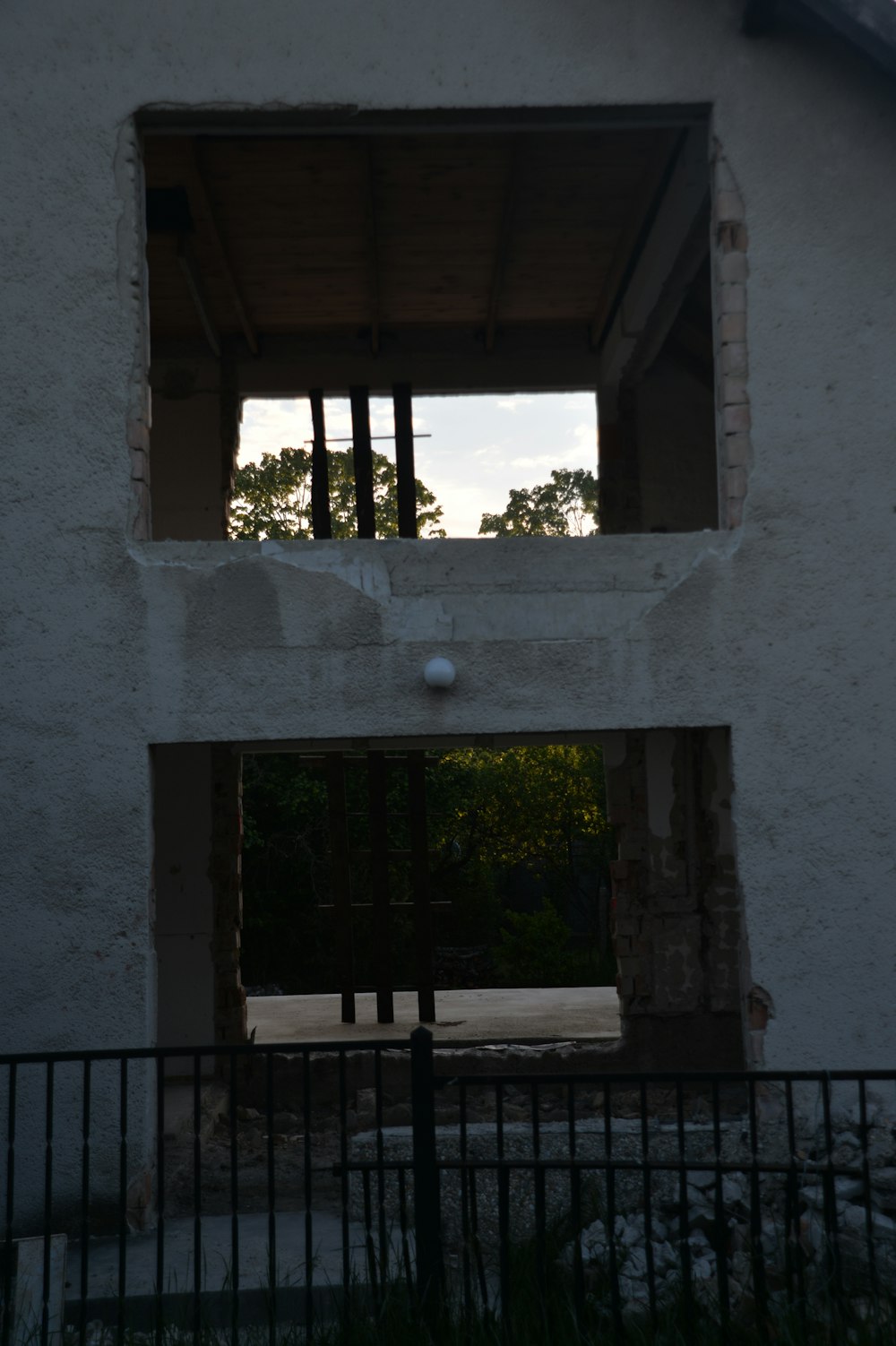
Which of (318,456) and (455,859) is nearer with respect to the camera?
(318,456)

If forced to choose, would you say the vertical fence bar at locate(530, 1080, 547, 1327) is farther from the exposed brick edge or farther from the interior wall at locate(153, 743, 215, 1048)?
the interior wall at locate(153, 743, 215, 1048)

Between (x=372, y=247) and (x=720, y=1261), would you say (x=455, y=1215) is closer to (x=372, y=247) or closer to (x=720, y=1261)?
(x=720, y=1261)

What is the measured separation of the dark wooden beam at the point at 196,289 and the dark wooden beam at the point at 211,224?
0.61 feet

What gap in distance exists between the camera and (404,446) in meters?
11.6

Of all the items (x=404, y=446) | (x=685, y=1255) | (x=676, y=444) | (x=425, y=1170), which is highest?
(x=404, y=446)

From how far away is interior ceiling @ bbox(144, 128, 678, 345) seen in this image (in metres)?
8.44

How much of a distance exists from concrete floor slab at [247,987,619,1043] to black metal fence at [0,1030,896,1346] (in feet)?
11.7

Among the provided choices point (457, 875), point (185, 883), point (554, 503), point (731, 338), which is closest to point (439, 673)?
point (731, 338)

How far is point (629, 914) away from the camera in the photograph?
10.6 meters

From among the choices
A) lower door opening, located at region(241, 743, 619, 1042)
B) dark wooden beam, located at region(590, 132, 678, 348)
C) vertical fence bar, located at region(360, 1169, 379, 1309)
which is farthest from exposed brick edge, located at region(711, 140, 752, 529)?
lower door opening, located at region(241, 743, 619, 1042)

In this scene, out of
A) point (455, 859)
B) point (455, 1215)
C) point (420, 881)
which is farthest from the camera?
point (455, 859)

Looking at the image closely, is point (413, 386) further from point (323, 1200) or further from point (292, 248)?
point (323, 1200)

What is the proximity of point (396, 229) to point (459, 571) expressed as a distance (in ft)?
13.2

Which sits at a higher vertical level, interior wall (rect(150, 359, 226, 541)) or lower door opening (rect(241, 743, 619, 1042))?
interior wall (rect(150, 359, 226, 541))
